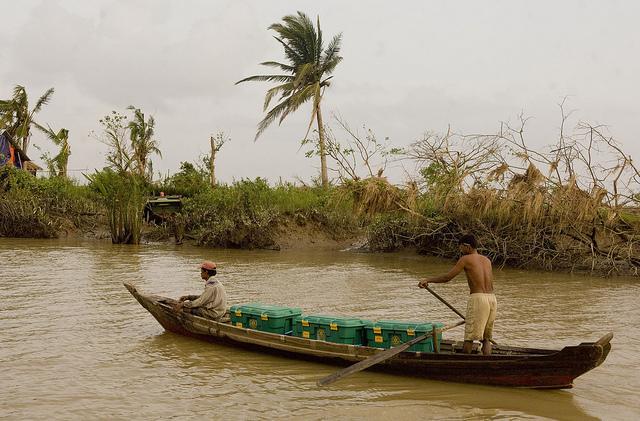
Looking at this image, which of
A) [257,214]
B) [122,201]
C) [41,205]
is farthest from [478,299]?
[41,205]

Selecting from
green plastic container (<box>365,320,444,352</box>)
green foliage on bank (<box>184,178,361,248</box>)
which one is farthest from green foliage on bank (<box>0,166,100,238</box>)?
green plastic container (<box>365,320,444,352</box>)

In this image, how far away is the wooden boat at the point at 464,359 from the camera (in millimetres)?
6379

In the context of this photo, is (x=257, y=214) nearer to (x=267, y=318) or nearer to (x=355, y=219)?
(x=355, y=219)

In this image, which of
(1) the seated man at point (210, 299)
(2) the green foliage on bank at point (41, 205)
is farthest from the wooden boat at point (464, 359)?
(2) the green foliage on bank at point (41, 205)

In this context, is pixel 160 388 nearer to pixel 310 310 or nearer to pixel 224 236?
pixel 310 310

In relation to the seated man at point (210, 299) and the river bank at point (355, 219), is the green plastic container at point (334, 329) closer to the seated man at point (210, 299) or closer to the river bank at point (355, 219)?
the seated man at point (210, 299)

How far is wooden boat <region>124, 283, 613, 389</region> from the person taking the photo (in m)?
6.38

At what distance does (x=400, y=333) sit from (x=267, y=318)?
1904 mm

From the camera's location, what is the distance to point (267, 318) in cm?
820

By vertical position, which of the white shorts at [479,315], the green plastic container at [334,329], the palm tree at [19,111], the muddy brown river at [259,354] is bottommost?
the muddy brown river at [259,354]

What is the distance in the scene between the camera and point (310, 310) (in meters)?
11.8

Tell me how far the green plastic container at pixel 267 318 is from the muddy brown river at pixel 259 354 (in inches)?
14.9

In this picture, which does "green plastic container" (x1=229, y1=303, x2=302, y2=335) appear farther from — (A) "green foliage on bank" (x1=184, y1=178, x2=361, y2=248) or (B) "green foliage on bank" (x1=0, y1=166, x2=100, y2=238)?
(B) "green foliage on bank" (x1=0, y1=166, x2=100, y2=238)

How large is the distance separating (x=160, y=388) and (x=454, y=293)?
8952 mm
